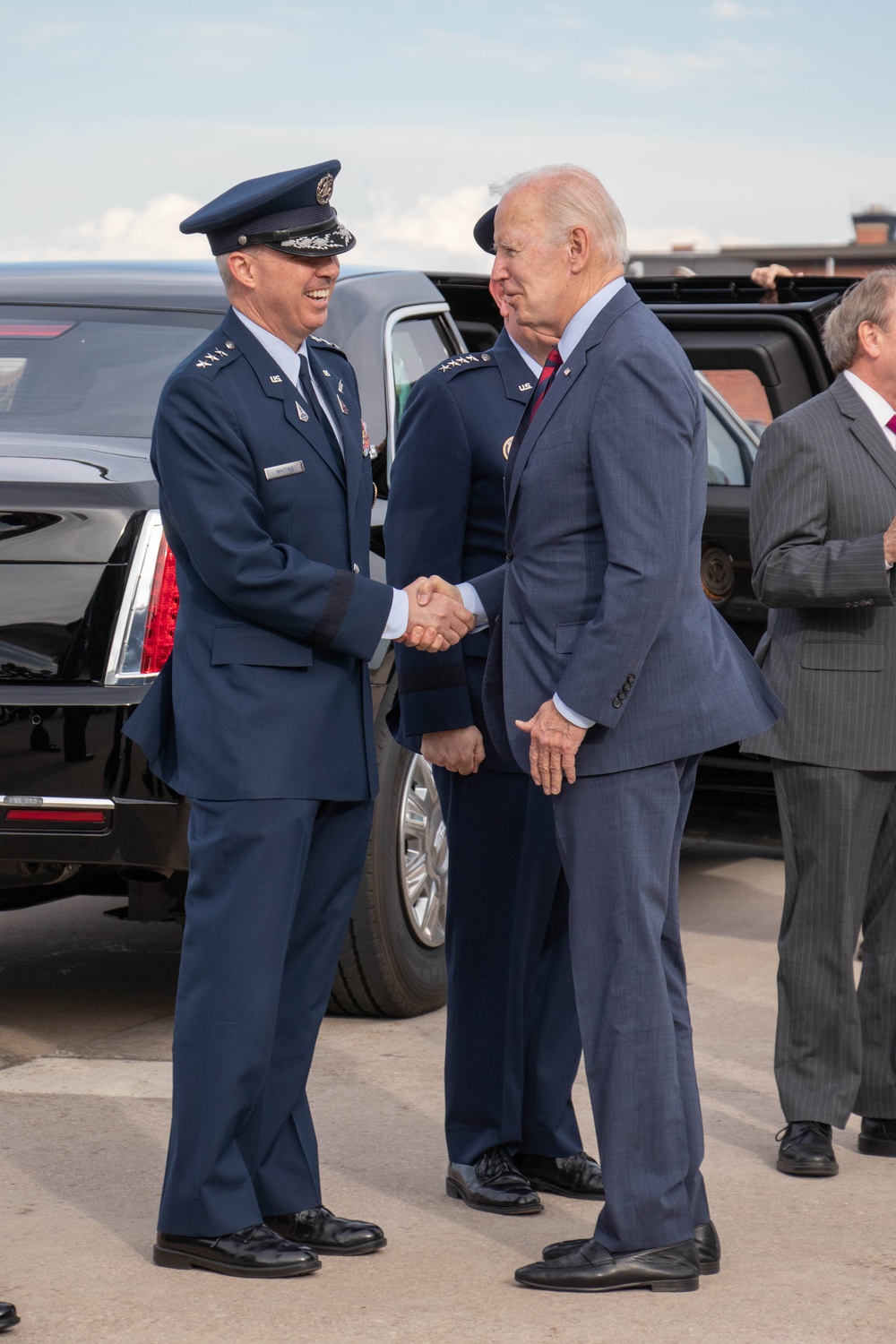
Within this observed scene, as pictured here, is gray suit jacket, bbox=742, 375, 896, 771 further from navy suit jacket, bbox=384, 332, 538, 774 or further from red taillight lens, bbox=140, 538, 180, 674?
red taillight lens, bbox=140, 538, 180, 674

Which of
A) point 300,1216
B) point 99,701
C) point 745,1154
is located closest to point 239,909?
point 300,1216

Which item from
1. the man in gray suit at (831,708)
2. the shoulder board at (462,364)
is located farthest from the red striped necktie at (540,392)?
the man in gray suit at (831,708)

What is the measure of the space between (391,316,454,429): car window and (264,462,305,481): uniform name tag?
1871mm

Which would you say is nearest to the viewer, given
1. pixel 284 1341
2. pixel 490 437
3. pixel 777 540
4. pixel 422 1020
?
pixel 284 1341

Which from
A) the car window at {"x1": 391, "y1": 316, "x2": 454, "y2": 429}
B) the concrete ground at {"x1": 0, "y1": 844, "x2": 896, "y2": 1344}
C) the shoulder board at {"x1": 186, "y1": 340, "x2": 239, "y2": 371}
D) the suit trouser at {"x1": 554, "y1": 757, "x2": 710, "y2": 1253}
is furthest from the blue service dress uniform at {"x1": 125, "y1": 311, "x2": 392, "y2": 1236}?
the car window at {"x1": 391, "y1": 316, "x2": 454, "y2": 429}

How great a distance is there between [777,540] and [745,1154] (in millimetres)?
1400

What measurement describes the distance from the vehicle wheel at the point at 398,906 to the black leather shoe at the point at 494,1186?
3.78 ft

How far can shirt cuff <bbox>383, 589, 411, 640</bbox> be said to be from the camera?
3.50 m

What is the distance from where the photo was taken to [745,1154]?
4.27 metres

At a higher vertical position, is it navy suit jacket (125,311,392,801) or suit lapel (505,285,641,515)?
suit lapel (505,285,641,515)

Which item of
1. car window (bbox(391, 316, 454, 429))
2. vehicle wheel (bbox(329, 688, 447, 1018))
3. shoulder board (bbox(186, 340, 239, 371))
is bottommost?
vehicle wheel (bbox(329, 688, 447, 1018))

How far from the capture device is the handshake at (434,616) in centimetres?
358

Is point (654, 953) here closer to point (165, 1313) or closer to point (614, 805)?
point (614, 805)

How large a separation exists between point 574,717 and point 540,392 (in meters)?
0.63
